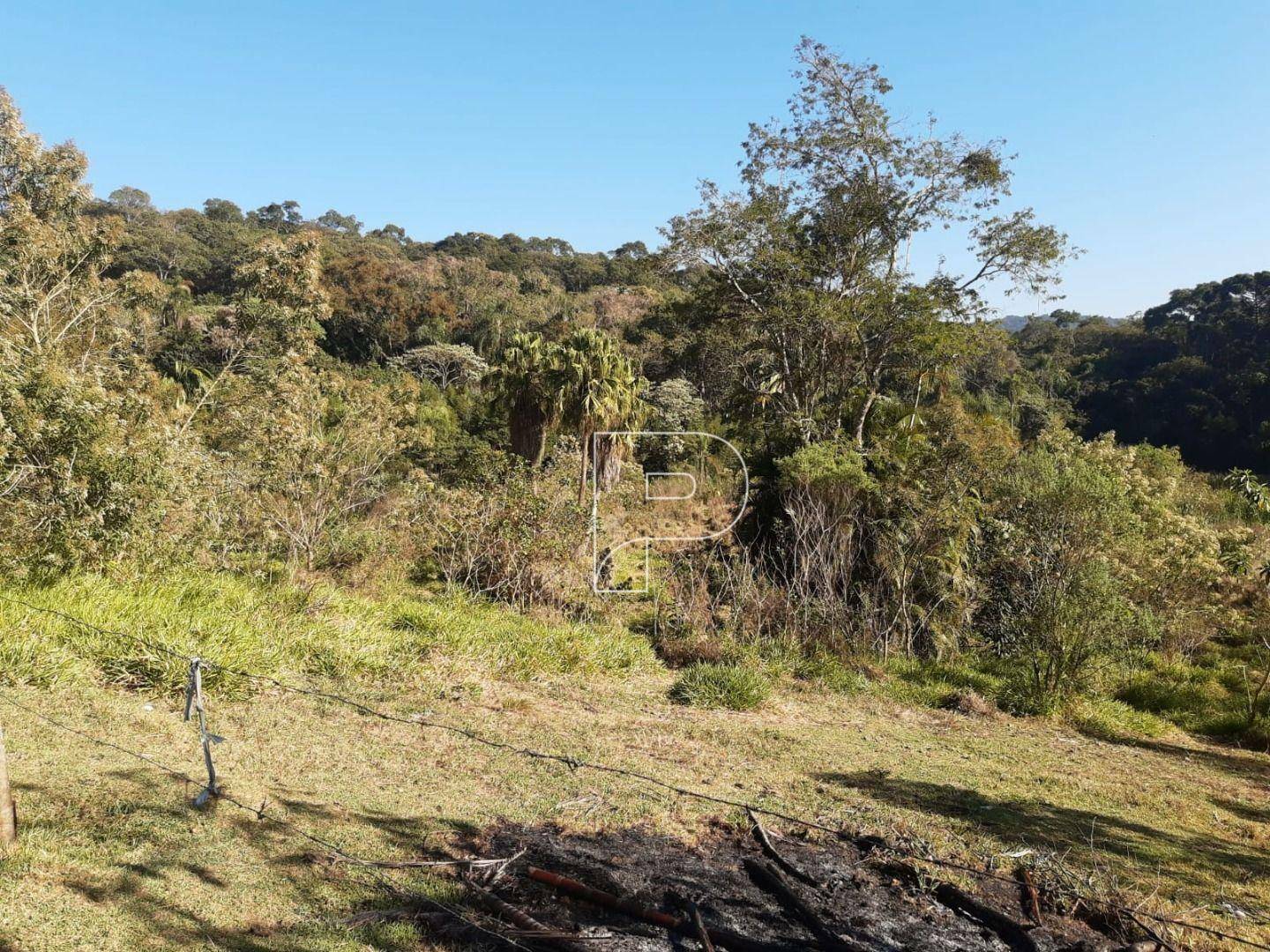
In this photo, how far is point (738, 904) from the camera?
135 inches

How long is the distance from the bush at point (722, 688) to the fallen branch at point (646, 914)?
417cm

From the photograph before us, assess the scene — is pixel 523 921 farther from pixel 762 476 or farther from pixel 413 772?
pixel 762 476

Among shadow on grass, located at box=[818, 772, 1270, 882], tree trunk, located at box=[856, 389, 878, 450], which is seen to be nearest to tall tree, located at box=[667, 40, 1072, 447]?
tree trunk, located at box=[856, 389, 878, 450]

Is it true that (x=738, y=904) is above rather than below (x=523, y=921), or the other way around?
below

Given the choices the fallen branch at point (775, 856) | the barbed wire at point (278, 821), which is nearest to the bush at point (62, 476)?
the barbed wire at point (278, 821)

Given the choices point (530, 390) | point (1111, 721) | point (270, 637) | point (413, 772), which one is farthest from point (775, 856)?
point (530, 390)

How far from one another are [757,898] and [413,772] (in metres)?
2.25

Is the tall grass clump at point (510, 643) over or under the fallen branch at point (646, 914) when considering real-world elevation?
under

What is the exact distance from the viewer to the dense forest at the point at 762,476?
316 inches

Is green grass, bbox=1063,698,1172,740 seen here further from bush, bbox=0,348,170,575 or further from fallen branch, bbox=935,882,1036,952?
bush, bbox=0,348,170,575

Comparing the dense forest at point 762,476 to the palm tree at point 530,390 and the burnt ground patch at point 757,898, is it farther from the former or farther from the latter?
the burnt ground patch at point 757,898

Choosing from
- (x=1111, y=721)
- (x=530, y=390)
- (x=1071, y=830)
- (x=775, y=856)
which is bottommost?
(x=1111, y=721)

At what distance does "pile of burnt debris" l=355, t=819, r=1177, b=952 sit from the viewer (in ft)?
10.0

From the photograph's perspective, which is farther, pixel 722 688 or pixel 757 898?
pixel 722 688
